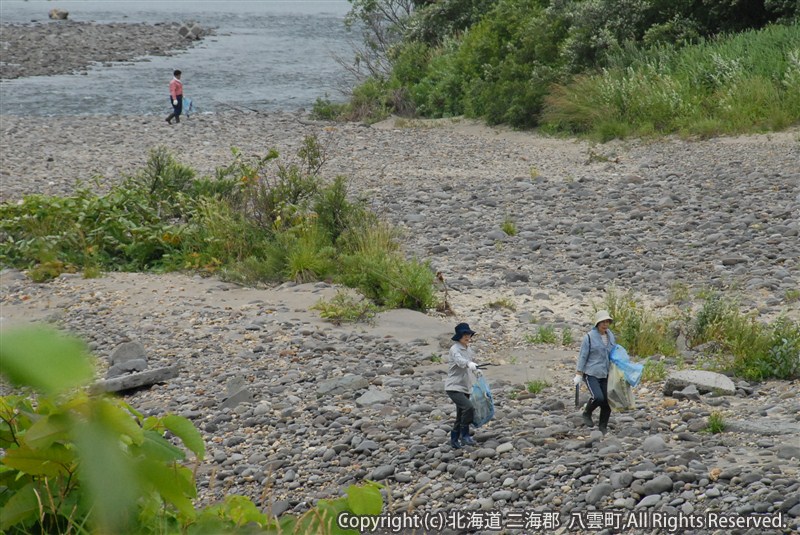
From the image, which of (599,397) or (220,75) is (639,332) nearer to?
(599,397)

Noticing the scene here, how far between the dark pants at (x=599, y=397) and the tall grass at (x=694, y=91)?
12.6m

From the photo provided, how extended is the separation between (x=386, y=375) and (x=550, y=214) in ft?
22.5

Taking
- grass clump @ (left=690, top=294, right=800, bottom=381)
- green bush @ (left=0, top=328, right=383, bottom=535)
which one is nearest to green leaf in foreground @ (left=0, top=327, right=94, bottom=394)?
green bush @ (left=0, top=328, right=383, bottom=535)

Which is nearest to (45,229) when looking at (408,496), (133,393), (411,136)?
(133,393)

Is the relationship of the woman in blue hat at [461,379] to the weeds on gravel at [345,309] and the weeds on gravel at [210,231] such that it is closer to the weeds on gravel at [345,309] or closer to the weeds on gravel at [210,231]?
the weeds on gravel at [345,309]

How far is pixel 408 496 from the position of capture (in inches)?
250

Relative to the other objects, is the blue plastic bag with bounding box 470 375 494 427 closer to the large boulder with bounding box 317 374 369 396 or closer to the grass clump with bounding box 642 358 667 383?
the grass clump with bounding box 642 358 667 383

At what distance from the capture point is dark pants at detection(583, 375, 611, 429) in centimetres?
682

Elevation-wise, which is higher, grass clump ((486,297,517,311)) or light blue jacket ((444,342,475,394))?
light blue jacket ((444,342,475,394))

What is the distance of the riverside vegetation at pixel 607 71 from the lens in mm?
19062

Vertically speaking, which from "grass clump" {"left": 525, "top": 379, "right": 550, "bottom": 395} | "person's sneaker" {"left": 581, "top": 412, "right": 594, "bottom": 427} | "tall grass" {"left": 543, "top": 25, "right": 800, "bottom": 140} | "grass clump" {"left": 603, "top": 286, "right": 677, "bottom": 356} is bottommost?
"grass clump" {"left": 525, "top": 379, "right": 550, "bottom": 395}

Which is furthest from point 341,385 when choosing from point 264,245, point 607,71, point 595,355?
point 607,71

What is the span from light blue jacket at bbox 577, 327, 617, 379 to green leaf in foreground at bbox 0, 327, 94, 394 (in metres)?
6.14

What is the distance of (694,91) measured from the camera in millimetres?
19703
